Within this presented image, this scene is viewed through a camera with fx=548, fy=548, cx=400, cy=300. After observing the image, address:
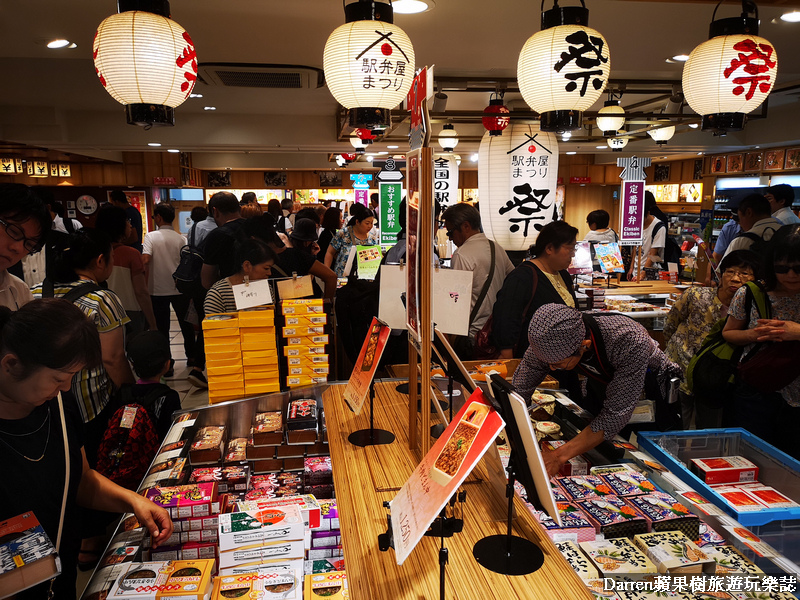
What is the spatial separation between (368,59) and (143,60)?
1090mm

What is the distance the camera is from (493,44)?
474cm

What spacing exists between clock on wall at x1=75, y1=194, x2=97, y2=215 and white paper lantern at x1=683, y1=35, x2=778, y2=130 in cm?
1271

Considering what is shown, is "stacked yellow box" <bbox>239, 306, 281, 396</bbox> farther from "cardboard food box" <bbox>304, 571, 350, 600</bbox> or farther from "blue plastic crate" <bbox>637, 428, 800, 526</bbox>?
"blue plastic crate" <bbox>637, 428, 800, 526</bbox>

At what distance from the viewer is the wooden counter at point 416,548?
47.9 inches

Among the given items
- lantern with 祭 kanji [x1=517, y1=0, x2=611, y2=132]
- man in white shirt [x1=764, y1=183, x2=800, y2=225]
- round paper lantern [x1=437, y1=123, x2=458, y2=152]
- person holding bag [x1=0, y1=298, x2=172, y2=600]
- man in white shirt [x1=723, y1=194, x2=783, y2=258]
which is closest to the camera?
person holding bag [x1=0, y1=298, x2=172, y2=600]

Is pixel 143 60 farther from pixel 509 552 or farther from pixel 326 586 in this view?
pixel 509 552

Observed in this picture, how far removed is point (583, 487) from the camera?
7.17 ft

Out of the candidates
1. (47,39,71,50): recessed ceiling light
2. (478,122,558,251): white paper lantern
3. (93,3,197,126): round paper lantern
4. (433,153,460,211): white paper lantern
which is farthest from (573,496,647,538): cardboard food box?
(433,153,460,211): white paper lantern

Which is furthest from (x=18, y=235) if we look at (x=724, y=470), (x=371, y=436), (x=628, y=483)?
(x=724, y=470)

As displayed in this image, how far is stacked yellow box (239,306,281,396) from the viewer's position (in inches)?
117

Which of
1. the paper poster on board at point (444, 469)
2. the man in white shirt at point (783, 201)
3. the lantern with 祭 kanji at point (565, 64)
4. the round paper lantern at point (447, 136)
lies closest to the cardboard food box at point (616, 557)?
the paper poster on board at point (444, 469)

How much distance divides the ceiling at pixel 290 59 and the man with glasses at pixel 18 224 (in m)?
2.09

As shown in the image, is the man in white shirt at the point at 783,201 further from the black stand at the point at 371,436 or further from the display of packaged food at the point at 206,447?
the display of packaged food at the point at 206,447

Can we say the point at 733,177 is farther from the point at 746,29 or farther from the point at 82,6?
the point at 82,6
